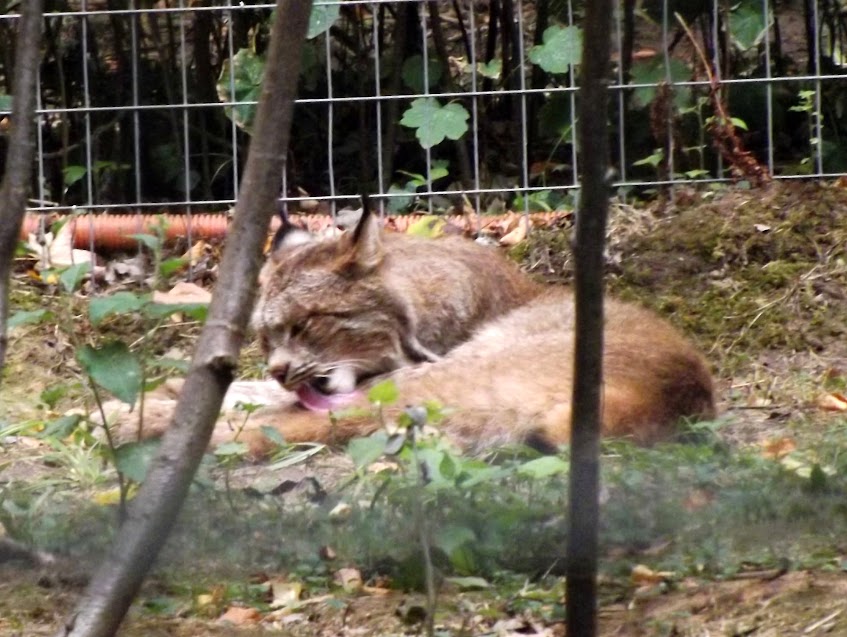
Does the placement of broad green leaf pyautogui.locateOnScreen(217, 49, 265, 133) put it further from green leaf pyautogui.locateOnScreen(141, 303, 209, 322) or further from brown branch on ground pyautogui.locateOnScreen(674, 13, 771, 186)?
green leaf pyautogui.locateOnScreen(141, 303, 209, 322)

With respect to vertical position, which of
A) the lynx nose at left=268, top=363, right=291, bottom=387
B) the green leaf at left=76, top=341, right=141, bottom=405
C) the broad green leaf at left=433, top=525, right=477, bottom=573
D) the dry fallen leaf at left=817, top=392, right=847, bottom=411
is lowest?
the dry fallen leaf at left=817, top=392, right=847, bottom=411

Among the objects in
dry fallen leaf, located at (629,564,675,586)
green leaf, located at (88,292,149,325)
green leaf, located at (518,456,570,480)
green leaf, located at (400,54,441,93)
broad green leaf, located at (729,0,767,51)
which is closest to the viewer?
dry fallen leaf, located at (629,564,675,586)

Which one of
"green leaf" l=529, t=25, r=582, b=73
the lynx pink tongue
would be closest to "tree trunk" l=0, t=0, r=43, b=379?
the lynx pink tongue

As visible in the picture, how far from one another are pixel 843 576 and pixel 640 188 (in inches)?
149

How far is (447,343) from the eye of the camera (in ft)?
15.0

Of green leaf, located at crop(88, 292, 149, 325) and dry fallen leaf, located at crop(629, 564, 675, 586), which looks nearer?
dry fallen leaf, located at crop(629, 564, 675, 586)

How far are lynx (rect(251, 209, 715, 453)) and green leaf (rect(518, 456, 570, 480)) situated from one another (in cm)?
63

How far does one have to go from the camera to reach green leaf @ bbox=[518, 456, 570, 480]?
292cm

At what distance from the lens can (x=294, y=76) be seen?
2113mm

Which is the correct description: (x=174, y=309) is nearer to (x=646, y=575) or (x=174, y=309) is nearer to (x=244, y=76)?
(x=646, y=575)

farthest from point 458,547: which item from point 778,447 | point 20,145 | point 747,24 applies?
point 747,24

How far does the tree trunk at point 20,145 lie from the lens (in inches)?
83.6

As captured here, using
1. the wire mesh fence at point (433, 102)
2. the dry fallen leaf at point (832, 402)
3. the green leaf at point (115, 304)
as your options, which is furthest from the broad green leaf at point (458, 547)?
the wire mesh fence at point (433, 102)

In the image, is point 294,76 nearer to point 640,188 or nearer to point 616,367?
point 616,367
